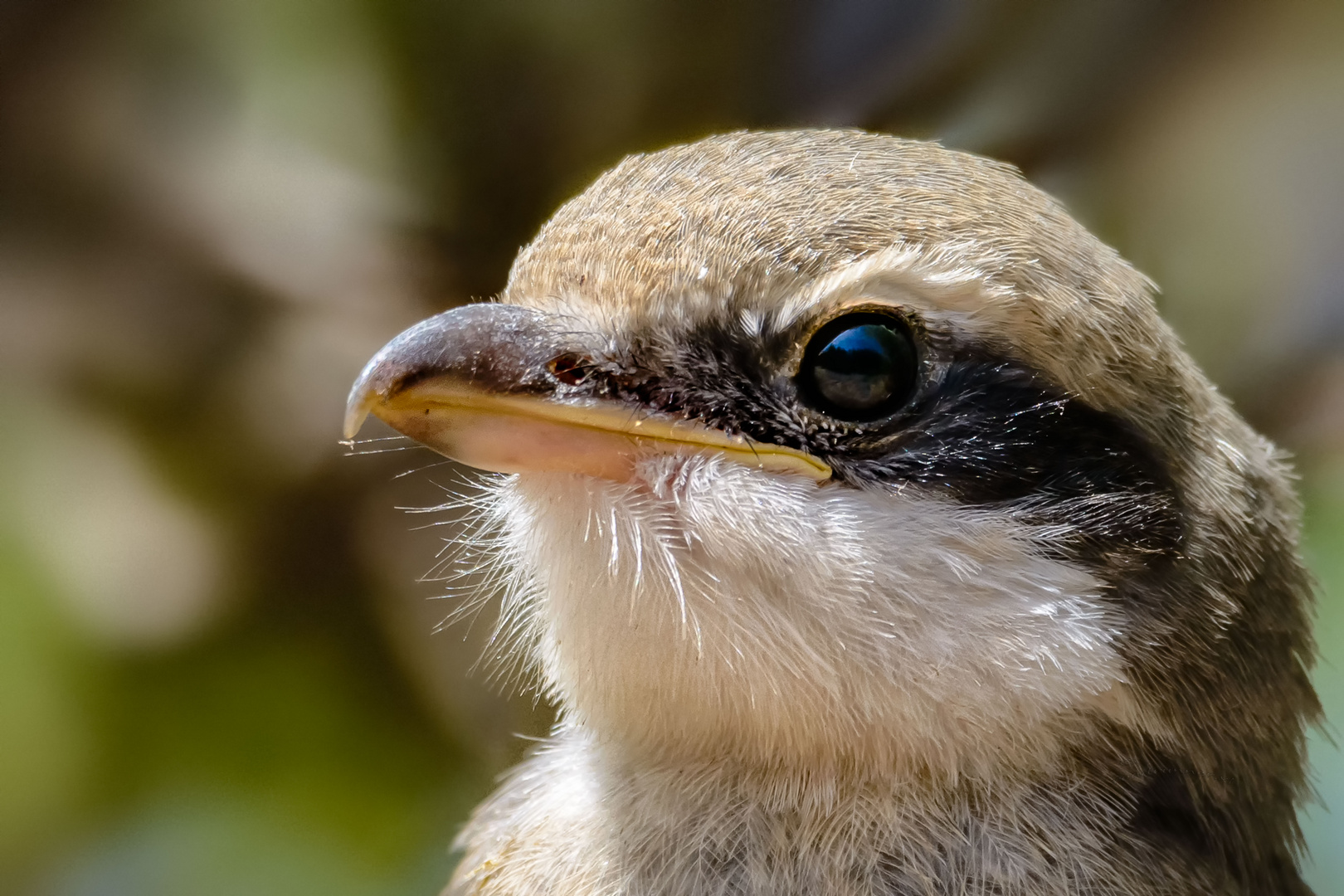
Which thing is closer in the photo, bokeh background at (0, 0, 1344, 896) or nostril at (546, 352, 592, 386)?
nostril at (546, 352, 592, 386)

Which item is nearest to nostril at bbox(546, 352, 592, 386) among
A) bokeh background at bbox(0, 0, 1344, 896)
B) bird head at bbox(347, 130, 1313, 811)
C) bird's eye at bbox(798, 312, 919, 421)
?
bird head at bbox(347, 130, 1313, 811)

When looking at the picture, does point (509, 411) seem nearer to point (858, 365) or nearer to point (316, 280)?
point (858, 365)

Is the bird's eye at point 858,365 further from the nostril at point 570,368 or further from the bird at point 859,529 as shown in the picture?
the nostril at point 570,368

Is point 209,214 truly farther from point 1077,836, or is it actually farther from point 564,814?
point 1077,836

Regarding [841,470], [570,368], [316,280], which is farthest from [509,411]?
[316,280]

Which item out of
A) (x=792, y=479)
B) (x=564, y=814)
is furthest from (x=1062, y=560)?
(x=564, y=814)

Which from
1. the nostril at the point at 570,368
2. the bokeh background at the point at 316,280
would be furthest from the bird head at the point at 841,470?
the bokeh background at the point at 316,280

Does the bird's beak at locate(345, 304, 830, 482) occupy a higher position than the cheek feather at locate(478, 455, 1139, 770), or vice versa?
the bird's beak at locate(345, 304, 830, 482)

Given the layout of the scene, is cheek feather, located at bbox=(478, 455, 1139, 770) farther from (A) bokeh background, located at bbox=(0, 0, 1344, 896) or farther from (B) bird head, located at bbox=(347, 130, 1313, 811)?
(A) bokeh background, located at bbox=(0, 0, 1344, 896)
